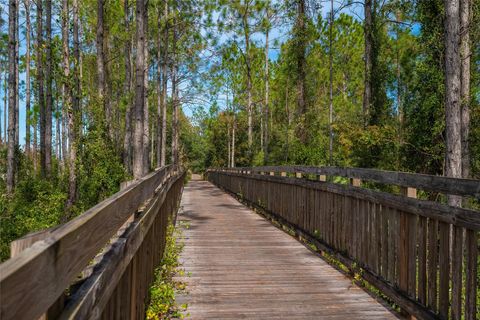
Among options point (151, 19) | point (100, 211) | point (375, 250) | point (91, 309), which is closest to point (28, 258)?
point (91, 309)

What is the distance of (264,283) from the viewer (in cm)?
542

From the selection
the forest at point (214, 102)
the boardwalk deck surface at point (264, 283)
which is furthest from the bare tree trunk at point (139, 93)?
the boardwalk deck surface at point (264, 283)

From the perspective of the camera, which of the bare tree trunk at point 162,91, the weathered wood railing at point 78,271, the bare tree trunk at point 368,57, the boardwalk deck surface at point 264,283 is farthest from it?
the bare tree trunk at point 162,91

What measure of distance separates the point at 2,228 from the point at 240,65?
31.0 m

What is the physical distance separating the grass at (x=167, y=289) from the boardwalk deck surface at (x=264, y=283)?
0.13 meters

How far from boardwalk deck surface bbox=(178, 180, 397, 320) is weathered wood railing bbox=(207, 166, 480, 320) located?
321mm

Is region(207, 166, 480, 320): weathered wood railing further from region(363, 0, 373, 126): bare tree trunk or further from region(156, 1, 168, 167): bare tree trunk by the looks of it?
region(156, 1, 168, 167): bare tree trunk

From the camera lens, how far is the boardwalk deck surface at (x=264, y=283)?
441 centimetres

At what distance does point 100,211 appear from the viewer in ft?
6.53

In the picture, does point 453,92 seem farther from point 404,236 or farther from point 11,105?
point 11,105

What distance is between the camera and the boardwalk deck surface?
4410mm

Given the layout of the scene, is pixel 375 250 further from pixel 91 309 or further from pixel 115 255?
pixel 91 309

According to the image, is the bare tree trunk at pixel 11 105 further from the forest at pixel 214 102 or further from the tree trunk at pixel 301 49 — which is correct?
the tree trunk at pixel 301 49

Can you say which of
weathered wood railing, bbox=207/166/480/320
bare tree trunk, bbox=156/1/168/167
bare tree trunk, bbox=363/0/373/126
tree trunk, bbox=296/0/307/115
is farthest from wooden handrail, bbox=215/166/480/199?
bare tree trunk, bbox=156/1/168/167
